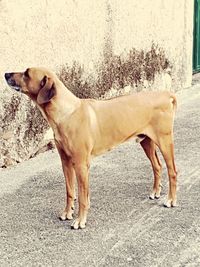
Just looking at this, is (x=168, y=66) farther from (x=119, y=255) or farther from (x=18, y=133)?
(x=119, y=255)

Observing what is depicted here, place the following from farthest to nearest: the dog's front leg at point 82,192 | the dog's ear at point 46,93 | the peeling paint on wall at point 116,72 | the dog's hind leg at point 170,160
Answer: the peeling paint on wall at point 116,72
the dog's hind leg at point 170,160
the dog's front leg at point 82,192
the dog's ear at point 46,93

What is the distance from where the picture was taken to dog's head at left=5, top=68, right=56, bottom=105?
4188 millimetres

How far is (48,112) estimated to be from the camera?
4.25 metres

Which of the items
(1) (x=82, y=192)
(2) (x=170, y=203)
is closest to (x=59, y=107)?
(1) (x=82, y=192)

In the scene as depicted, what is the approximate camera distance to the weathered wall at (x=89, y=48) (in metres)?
5.88

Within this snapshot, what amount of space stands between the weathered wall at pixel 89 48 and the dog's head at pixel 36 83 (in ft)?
4.94

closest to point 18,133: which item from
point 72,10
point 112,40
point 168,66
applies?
point 72,10

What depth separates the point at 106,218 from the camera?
4.56 m

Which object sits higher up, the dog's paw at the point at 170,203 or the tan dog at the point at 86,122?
the tan dog at the point at 86,122

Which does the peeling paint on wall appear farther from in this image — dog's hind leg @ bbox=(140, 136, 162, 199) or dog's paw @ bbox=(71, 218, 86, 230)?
dog's paw @ bbox=(71, 218, 86, 230)

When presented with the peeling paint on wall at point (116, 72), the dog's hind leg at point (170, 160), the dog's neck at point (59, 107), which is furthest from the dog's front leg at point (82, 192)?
the peeling paint on wall at point (116, 72)

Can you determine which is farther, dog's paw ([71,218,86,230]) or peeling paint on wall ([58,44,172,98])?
peeling paint on wall ([58,44,172,98])

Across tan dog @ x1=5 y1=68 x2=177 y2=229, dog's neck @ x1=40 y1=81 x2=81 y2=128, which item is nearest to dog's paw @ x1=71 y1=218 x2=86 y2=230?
tan dog @ x1=5 y1=68 x2=177 y2=229

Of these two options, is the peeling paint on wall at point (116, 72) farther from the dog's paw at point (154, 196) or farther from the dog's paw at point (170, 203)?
the dog's paw at point (170, 203)
